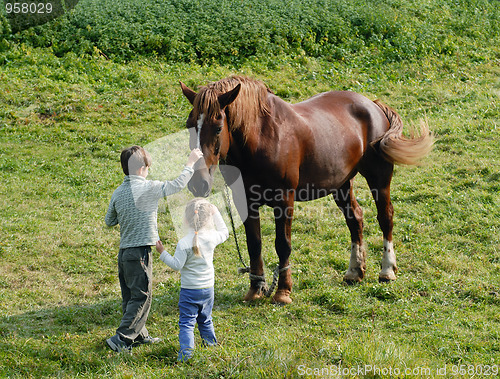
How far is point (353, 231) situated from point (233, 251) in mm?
1646

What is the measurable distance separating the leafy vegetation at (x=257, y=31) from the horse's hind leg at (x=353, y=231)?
9.25m

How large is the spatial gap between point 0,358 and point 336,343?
2788 millimetres

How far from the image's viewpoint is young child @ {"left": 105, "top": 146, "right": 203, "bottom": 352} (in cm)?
465

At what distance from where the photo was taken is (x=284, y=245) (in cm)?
572

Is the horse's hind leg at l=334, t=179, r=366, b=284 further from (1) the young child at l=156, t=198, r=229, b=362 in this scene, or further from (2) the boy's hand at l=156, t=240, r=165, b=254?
(2) the boy's hand at l=156, t=240, r=165, b=254

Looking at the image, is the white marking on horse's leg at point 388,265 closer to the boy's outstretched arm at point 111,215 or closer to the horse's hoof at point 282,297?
the horse's hoof at point 282,297

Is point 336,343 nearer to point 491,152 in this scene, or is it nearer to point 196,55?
point 491,152

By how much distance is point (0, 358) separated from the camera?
14.8 ft

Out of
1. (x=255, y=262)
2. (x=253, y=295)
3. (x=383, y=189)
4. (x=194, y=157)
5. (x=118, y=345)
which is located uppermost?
(x=194, y=157)

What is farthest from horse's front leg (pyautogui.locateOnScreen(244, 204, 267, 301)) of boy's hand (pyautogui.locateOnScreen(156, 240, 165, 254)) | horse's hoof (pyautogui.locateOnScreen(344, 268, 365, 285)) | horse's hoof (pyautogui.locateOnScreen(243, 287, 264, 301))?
boy's hand (pyautogui.locateOnScreen(156, 240, 165, 254))

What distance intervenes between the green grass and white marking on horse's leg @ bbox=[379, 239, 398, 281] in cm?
15

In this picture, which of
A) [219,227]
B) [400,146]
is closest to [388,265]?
[400,146]

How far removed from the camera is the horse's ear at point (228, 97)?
480 centimetres

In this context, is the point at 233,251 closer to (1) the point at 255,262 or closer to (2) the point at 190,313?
(1) the point at 255,262
